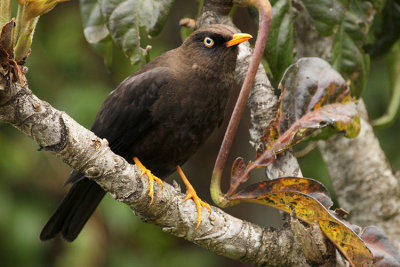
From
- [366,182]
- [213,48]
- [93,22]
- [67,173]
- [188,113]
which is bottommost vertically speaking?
[67,173]

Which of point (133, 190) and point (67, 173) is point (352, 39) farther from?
point (67, 173)

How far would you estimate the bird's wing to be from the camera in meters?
3.50

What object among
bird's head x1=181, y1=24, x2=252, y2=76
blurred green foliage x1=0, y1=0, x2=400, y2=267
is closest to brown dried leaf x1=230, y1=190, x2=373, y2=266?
bird's head x1=181, y1=24, x2=252, y2=76

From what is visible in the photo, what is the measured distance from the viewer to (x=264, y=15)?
2867mm

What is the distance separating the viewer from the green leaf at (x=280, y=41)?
3.15 meters

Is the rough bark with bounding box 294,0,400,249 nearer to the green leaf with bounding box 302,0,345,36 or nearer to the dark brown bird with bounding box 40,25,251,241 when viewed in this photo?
the green leaf with bounding box 302,0,345,36

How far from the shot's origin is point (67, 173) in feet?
18.1

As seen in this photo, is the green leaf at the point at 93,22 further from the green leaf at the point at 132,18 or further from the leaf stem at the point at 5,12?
the leaf stem at the point at 5,12

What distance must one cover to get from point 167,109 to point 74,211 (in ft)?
2.91

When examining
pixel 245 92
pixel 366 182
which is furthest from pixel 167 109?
pixel 366 182

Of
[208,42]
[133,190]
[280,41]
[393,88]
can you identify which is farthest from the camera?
[393,88]

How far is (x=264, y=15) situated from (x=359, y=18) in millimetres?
752

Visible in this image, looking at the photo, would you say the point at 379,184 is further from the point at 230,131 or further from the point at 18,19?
the point at 18,19

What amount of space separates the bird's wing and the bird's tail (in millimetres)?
269
